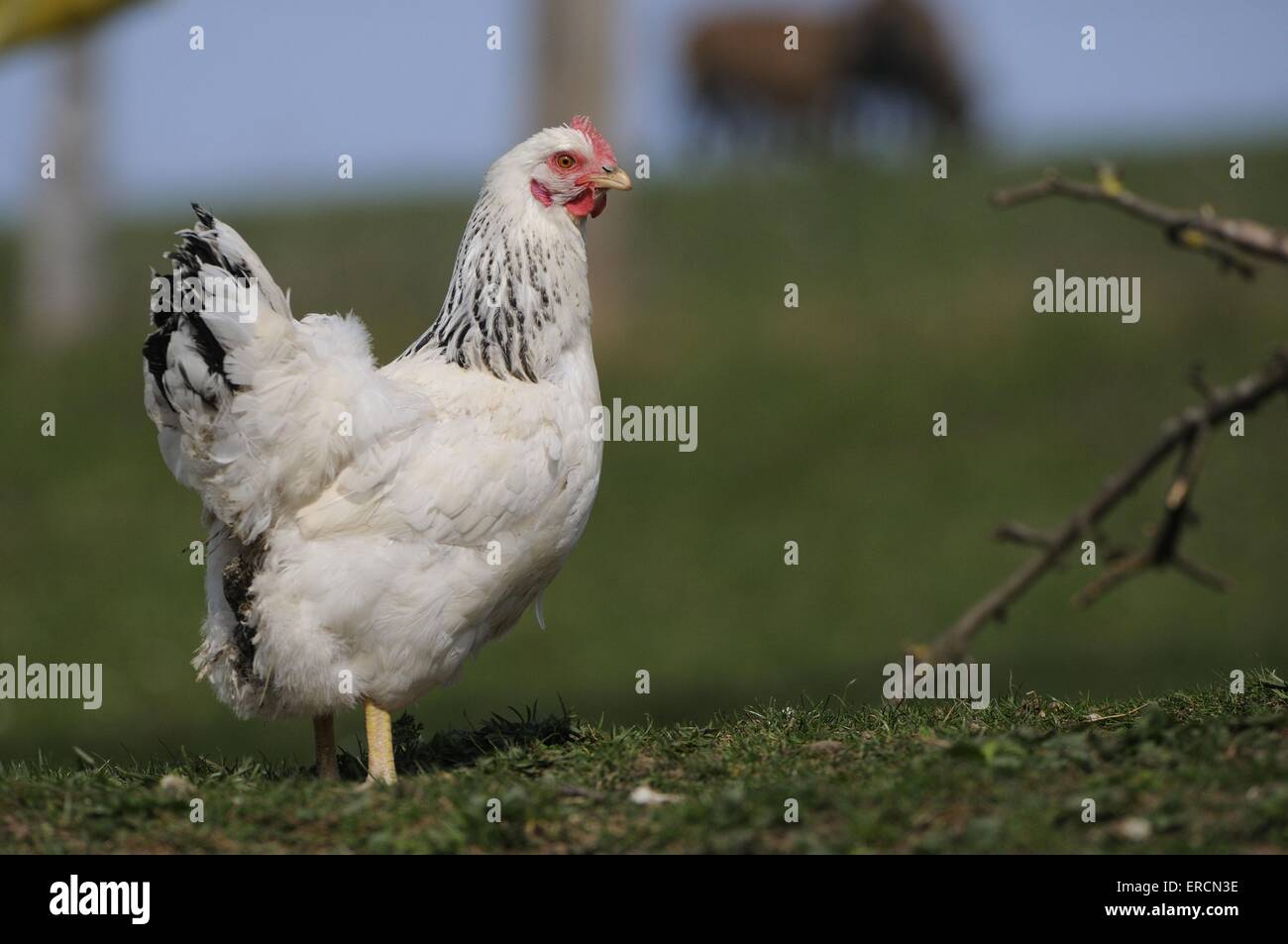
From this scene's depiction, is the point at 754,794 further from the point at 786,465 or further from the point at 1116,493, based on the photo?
the point at 786,465

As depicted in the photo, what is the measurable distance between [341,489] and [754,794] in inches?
76.8

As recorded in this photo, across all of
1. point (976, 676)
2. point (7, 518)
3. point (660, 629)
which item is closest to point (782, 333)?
point (660, 629)

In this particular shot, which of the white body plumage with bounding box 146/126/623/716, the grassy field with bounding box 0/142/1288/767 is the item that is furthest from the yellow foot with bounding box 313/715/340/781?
the grassy field with bounding box 0/142/1288/767

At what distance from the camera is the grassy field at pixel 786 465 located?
13.4 metres

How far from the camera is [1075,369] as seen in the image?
1914 cm

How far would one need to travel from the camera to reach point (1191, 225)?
3934 mm

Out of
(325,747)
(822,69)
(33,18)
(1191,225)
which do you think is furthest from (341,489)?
(822,69)

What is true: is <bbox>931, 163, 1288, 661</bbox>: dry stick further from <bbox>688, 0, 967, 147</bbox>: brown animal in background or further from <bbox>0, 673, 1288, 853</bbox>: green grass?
<bbox>688, 0, 967, 147</bbox>: brown animal in background

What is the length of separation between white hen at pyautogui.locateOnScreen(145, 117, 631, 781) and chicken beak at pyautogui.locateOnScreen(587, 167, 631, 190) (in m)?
0.89

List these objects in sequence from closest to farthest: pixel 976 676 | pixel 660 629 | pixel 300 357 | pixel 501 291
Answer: pixel 300 357
pixel 501 291
pixel 976 676
pixel 660 629

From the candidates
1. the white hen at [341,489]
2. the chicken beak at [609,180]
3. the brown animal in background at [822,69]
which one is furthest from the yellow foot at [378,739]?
the brown animal in background at [822,69]
